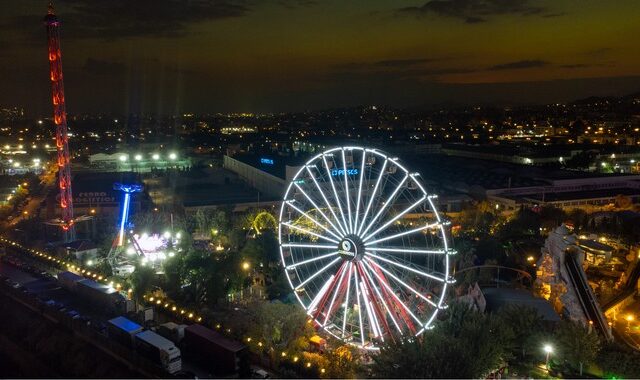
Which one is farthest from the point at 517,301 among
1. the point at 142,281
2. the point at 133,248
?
the point at 133,248

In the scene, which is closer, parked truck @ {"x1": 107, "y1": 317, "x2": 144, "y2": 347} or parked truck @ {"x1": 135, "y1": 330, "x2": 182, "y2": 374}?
parked truck @ {"x1": 135, "y1": 330, "x2": 182, "y2": 374}

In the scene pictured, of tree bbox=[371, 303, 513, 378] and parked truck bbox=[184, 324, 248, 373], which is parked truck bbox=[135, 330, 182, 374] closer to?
parked truck bbox=[184, 324, 248, 373]

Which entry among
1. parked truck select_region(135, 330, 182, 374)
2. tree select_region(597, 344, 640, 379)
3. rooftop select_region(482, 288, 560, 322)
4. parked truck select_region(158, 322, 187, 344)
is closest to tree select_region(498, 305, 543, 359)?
rooftop select_region(482, 288, 560, 322)

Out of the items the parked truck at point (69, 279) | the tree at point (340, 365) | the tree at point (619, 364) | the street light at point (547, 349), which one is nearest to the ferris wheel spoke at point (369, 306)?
the tree at point (340, 365)

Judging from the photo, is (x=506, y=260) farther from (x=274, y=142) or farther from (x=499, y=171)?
(x=274, y=142)

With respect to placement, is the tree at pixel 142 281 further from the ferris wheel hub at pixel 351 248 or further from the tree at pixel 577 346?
the tree at pixel 577 346

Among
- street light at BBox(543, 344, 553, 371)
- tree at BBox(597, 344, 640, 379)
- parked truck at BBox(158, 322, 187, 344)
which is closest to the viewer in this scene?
tree at BBox(597, 344, 640, 379)
